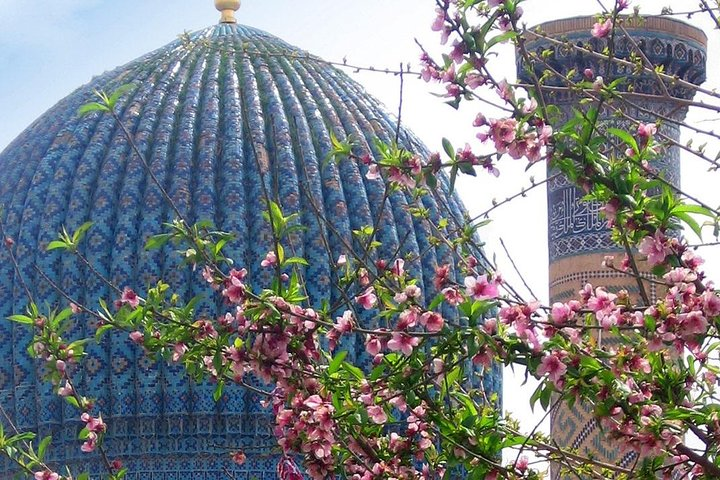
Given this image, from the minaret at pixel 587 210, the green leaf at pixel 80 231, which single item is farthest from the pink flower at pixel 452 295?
the minaret at pixel 587 210

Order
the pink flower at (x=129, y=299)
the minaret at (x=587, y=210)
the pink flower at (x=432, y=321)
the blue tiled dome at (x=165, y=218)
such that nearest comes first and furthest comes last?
the pink flower at (x=432, y=321) < the pink flower at (x=129, y=299) < the blue tiled dome at (x=165, y=218) < the minaret at (x=587, y=210)

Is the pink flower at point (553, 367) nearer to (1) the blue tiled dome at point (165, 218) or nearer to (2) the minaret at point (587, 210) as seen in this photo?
(1) the blue tiled dome at point (165, 218)

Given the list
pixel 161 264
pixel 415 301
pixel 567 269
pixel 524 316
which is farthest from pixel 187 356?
pixel 567 269

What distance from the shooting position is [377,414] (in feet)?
15.3

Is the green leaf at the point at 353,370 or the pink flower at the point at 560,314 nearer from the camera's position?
the pink flower at the point at 560,314

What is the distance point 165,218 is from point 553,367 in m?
7.77

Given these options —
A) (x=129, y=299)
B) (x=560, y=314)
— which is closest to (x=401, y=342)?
(x=560, y=314)

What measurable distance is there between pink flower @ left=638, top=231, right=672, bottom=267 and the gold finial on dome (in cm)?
1051

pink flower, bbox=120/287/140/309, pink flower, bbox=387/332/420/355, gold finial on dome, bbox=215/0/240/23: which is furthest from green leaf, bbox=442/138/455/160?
gold finial on dome, bbox=215/0/240/23

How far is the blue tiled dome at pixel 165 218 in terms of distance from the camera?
11445 millimetres

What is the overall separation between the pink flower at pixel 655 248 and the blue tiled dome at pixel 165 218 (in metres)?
6.68

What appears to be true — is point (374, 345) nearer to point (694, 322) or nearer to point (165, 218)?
point (694, 322)

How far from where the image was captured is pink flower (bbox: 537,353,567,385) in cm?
409

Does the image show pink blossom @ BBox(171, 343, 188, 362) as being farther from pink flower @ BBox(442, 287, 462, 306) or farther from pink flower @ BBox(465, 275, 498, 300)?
pink flower @ BBox(465, 275, 498, 300)
